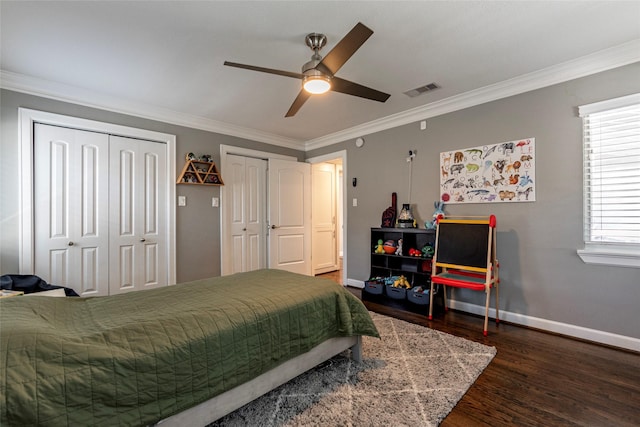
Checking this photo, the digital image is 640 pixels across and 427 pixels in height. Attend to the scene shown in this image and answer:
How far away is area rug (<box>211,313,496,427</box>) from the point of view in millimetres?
1592

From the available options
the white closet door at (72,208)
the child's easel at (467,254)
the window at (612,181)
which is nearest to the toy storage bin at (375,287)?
the child's easel at (467,254)

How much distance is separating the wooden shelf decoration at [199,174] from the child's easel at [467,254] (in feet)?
9.73

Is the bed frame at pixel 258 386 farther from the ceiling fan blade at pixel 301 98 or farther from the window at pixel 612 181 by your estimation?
the window at pixel 612 181

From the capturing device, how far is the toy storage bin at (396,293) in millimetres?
3443

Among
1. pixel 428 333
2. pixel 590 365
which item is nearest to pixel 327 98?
pixel 428 333

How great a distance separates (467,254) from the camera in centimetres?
303

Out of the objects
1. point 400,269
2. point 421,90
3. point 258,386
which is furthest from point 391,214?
point 258,386

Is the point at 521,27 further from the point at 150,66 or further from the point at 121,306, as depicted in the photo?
the point at 121,306

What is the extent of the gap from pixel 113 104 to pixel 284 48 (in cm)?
229

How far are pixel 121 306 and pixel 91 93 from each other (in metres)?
2.70

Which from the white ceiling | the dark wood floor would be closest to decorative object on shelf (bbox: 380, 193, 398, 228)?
the white ceiling

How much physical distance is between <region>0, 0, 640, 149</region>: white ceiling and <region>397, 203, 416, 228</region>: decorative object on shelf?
4.09 ft

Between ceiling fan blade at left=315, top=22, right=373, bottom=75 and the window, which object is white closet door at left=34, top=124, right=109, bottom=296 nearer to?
ceiling fan blade at left=315, top=22, right=373, bottom=75

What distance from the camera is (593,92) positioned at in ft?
8.31
